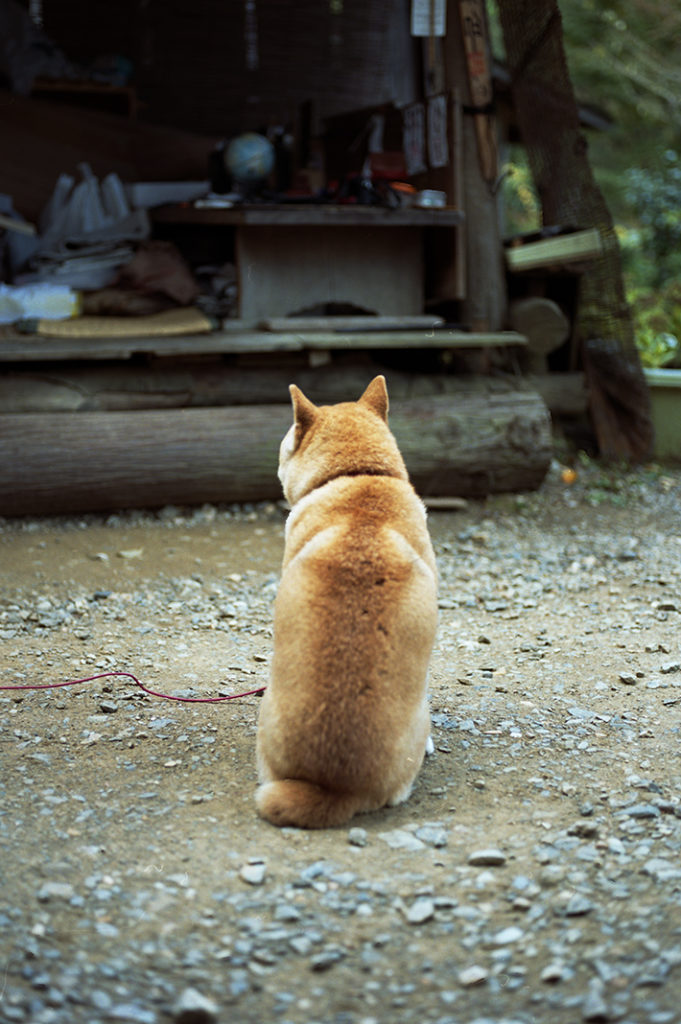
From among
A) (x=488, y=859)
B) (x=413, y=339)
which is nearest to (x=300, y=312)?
(x=413, y=339)

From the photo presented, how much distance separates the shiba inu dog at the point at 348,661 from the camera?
10.0 ft

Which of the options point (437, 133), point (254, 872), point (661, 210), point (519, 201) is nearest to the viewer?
point (254, 872)

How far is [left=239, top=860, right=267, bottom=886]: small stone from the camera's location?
9.46 ft

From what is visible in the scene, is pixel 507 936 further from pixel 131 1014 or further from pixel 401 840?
pixel 131 1014

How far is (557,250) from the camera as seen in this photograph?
7980 mm

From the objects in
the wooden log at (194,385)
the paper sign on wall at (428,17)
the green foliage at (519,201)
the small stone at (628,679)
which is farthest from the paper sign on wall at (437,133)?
the green foliage at (519,201)

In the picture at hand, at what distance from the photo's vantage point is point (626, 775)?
3615 millimetres

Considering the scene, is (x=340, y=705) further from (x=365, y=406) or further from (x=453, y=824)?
(x=365, y=406)

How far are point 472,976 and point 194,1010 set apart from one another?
69 centimetres

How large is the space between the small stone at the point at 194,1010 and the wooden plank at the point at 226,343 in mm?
5390

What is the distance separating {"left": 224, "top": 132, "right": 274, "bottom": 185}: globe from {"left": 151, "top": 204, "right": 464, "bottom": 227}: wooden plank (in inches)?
24.0

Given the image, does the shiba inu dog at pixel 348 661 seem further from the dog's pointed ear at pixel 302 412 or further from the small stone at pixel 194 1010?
the small stone at pixel 194 1010

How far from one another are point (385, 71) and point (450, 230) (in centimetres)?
383

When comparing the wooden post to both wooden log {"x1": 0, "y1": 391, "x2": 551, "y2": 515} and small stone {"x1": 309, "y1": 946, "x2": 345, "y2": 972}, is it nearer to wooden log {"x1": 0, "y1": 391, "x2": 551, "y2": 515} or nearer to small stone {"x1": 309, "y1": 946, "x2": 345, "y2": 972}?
wooden log {"x1": 0, "y1": 391, "x2": 551, "y2": 515}
